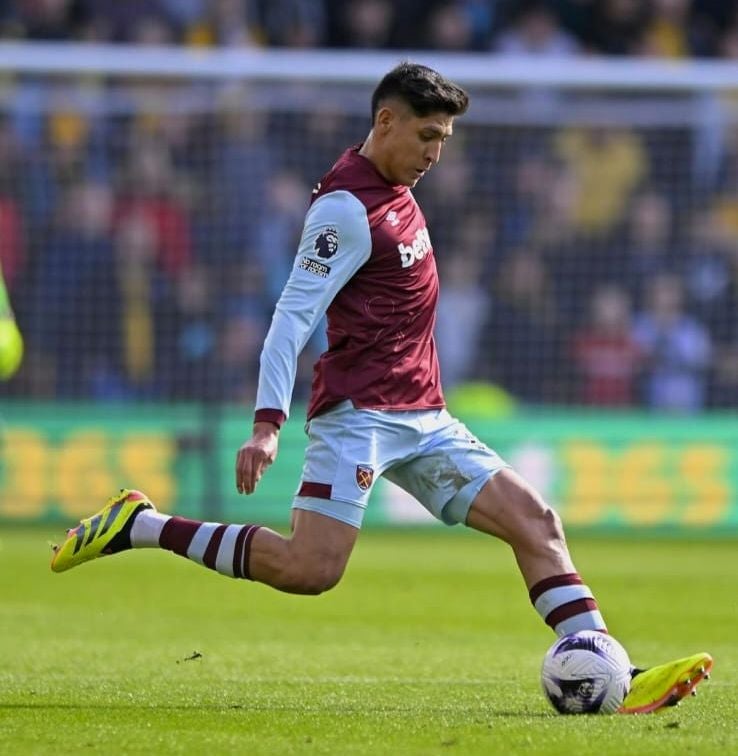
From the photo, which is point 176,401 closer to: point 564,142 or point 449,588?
point 564,142

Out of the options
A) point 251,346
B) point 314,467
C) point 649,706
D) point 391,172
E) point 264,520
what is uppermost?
point 391,172

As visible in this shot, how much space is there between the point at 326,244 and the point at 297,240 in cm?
1077

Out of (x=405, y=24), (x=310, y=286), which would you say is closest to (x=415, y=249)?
(x=310, y=286)

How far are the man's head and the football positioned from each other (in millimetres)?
1898

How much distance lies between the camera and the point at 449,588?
1177 centimetres

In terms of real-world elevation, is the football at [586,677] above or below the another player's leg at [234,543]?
below

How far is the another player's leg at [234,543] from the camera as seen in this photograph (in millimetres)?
6504

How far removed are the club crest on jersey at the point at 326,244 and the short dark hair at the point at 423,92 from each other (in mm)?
590

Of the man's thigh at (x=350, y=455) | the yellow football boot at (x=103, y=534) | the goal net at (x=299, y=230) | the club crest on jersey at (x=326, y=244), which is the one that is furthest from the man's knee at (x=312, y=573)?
the goal net at (x=299, y=230)

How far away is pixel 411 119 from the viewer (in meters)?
6.72

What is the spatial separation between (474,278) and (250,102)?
9.15 ft

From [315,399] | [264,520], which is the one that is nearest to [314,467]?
[315,399]

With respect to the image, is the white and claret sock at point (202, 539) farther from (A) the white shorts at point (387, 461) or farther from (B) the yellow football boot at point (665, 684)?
(B) the yellow football boot at point (665, 684)

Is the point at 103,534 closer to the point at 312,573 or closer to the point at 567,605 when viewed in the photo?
the point at 312,573
